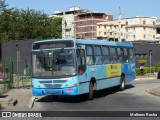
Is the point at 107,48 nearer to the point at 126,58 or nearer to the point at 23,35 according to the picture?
the point at 126,58

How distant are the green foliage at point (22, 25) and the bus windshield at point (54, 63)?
186 ft

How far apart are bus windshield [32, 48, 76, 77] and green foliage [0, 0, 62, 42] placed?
56672mm

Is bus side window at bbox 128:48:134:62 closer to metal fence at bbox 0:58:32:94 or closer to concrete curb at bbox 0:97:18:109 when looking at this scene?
metal fence at bbox 0:58:32:94

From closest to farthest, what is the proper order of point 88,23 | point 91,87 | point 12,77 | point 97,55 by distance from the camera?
point 91,87
point 97,55
point 12,77
point 88,23

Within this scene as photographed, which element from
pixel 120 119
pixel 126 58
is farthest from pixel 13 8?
pixel 120 119

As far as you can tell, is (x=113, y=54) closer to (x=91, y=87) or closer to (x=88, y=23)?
(x=91, y=87)

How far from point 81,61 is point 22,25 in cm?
6008

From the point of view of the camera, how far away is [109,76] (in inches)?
907

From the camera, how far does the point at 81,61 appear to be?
19219mm

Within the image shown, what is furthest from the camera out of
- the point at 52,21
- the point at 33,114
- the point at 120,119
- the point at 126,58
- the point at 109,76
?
the point at 52,21

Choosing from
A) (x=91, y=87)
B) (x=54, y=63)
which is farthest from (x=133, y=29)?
(x=54, y=63)

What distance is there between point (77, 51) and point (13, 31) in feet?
196

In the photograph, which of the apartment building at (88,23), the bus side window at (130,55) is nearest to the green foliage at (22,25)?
the bus side window at (130,55)

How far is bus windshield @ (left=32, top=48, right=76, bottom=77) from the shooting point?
18.5 metres
